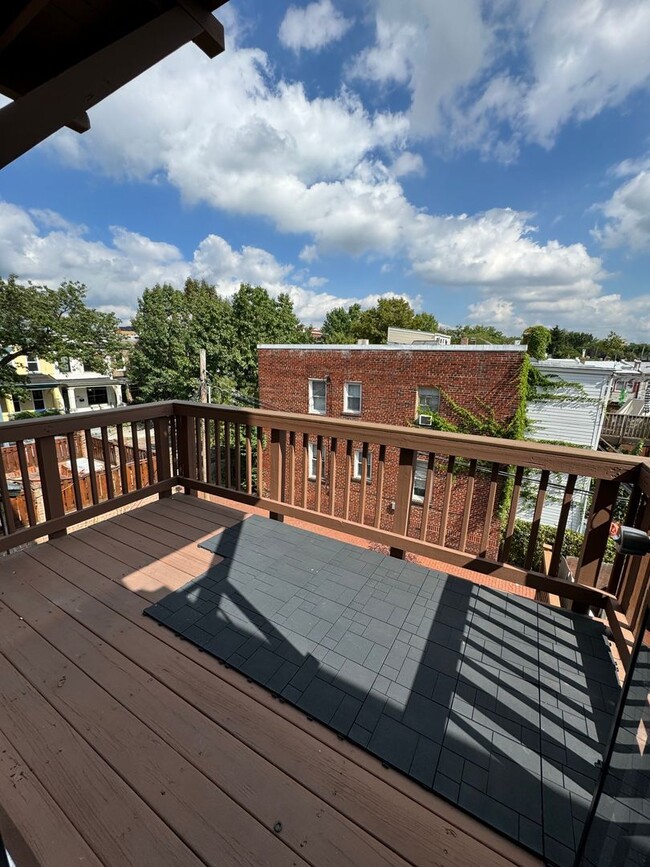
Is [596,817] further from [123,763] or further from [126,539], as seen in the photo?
[126,539]

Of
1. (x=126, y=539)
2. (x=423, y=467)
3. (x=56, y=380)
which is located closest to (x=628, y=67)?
(x=126, y=539)

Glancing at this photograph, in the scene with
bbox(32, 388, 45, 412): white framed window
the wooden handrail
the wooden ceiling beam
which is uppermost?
the wooden ceiling beam

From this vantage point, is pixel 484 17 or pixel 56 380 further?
pixel 56 380

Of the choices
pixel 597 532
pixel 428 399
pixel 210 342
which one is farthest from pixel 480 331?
pixel 597 532

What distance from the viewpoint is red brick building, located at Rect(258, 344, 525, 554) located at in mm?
8859

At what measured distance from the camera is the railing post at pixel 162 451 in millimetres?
3098

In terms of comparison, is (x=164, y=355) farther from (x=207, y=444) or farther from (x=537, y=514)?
(x=537, y=514)

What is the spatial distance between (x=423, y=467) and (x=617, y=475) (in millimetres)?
7735

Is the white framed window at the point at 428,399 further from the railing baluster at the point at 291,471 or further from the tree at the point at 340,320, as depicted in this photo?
the tree at the point at 340,320

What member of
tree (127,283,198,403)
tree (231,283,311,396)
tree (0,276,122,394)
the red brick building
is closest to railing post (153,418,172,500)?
the red brick building

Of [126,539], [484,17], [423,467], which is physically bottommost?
[423,467]

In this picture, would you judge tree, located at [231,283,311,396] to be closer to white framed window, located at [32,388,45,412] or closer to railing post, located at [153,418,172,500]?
railing post, located at [153,418,172,500]

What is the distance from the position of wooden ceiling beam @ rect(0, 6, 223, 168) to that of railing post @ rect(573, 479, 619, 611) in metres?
2.82

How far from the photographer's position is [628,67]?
361 centimetres
